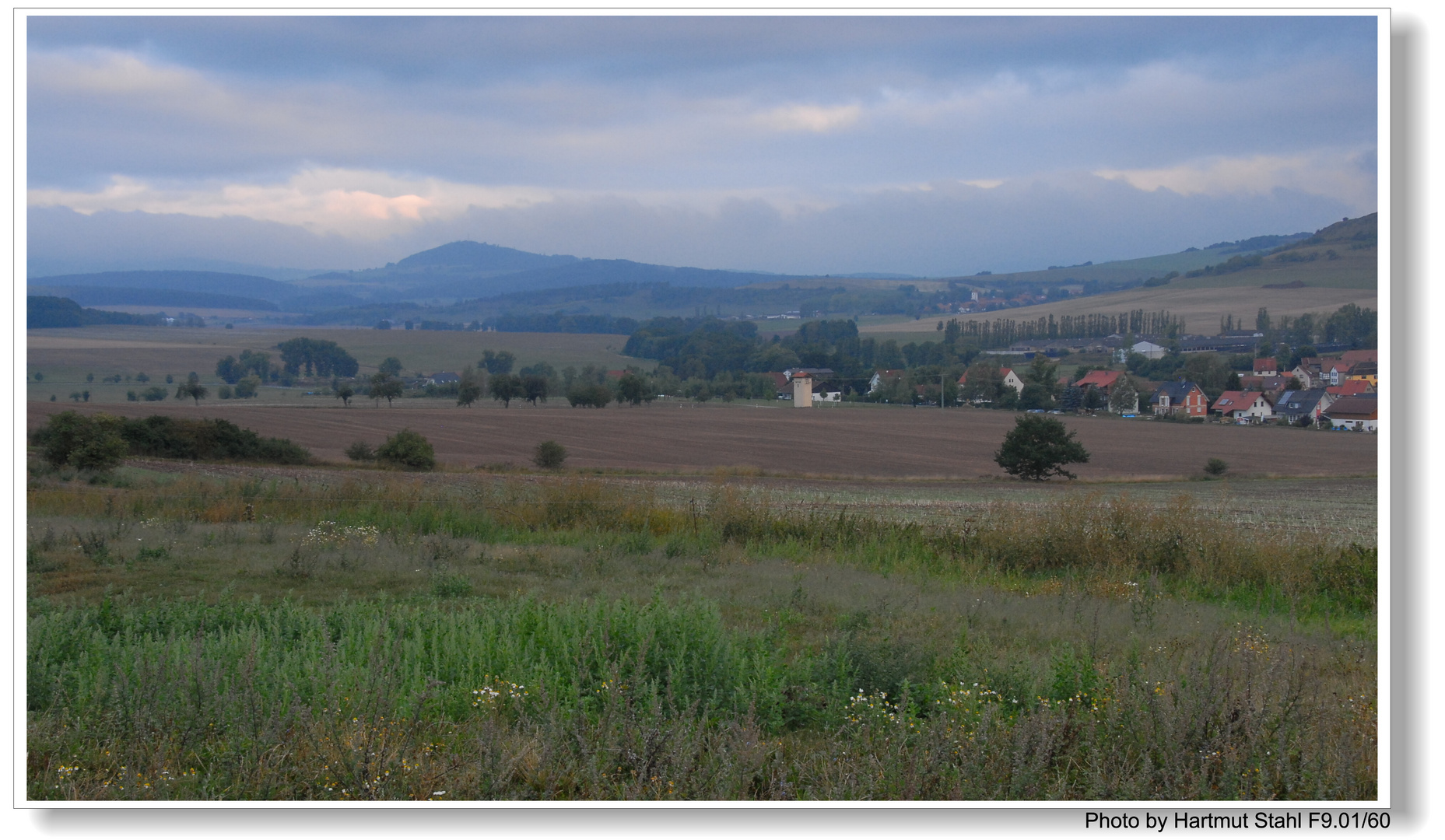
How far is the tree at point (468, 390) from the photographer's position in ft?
172

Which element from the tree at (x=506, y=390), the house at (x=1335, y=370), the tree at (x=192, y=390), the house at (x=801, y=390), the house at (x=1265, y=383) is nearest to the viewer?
the house at (x=1335, y=370)

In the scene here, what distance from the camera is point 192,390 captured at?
120ft

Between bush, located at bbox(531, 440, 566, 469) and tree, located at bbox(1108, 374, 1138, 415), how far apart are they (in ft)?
126

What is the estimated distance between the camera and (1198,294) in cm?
8662

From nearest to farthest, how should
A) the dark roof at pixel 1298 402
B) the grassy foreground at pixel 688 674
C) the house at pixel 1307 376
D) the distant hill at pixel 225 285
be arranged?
the grassy foreground at pixel 688 674
the distant hill at pixel 225 285
the house at pixel 1307 376
the dark roof at pixel 1298 402

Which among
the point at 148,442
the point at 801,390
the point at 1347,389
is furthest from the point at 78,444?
the point at 801,390

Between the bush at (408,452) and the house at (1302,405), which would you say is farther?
the bush at (408,452)

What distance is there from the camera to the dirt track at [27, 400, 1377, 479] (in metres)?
34.6

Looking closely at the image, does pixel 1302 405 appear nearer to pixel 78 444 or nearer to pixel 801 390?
pixel 78 444

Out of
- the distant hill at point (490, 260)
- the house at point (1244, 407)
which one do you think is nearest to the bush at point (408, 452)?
the house at point (1244, 407)

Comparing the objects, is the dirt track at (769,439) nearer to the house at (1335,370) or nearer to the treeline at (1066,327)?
the house at (1335,370)

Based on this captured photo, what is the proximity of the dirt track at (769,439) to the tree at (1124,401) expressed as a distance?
52.6 inches

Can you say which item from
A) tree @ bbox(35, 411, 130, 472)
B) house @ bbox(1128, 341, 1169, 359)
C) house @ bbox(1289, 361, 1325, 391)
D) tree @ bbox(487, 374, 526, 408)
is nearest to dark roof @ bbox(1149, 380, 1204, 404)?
house @ bbox(1128, 341, 1169, 359)

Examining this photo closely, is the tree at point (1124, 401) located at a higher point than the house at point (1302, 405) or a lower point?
higher
